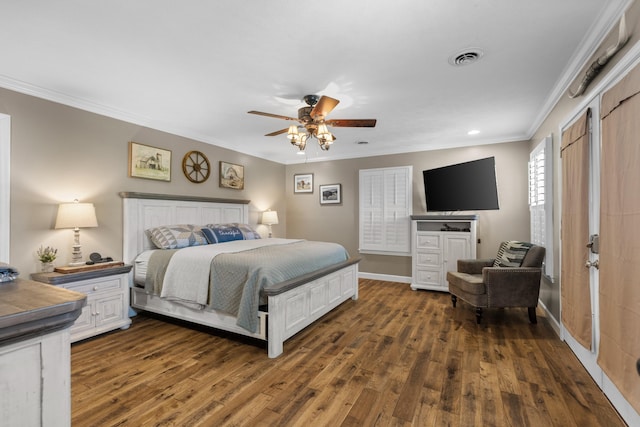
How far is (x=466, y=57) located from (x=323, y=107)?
3.94ft

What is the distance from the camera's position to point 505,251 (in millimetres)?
3906

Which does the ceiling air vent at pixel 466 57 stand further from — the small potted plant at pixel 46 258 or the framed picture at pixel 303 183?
the framed picture at pixel 303 183

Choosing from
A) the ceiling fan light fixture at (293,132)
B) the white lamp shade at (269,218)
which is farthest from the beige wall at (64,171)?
the ceiling fan light fixture at (293,132)

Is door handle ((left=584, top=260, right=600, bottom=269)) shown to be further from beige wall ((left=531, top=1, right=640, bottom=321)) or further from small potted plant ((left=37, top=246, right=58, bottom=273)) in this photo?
small potted plant ((left=37, top=246, right=58, bottom=273))

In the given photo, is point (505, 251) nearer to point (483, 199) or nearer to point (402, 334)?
point (483, 199)

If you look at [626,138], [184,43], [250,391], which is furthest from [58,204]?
[626,138]

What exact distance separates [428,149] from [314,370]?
413 centimetres

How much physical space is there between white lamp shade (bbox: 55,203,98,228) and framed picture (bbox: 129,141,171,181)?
0.82 metres

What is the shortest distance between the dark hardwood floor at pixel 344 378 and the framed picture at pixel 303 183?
348 centimetres

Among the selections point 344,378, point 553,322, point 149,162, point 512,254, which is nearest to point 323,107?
point 344,378

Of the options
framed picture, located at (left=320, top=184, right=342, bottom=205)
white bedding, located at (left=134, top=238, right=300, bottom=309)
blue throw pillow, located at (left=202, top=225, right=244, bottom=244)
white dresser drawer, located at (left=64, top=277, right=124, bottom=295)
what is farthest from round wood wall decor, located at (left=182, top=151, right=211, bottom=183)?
framed picture, located at (left=320, top=184, right=342, bottom=205)

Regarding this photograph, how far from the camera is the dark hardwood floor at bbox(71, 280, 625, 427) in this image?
1869 millimetres

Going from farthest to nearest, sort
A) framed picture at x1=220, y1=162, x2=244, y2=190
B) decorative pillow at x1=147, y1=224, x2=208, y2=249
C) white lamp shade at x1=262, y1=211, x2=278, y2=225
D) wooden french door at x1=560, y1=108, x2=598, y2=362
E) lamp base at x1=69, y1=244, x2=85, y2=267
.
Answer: white lamp shade at x1=262, y1=211, x2=278, y2=225
framed picture at x1=220, y1=162, x2=244, y2=190
decorative pillow at x1=147, y1=224, x2=208, y2=249
lamp base at x1=69, y1=244, x2=85, y2=267
wooden french door at x1=560, y1=108, x2=598, y2=362

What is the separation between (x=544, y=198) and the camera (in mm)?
3316
